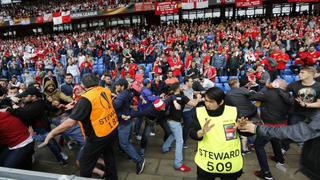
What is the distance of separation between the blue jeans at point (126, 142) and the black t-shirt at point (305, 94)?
266 centimetres

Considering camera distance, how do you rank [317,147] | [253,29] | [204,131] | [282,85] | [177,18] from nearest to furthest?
[317,147], [204,131], [282,85], [253,29], [177,18]

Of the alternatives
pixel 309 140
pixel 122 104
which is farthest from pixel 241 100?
pixel 309 140

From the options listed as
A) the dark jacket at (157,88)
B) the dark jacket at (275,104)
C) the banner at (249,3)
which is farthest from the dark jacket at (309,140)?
the banner at (249,3)

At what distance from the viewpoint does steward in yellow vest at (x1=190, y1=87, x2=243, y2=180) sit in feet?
8.03

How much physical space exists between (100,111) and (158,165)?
6.17 ft

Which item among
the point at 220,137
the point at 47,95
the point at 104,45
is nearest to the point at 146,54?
the point at 104,45

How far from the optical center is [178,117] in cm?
442

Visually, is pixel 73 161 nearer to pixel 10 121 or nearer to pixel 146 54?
pixel 10 121

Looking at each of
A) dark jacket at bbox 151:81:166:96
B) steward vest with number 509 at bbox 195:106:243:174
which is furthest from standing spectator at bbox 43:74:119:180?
dark jacket at bbox 151:81:166:96

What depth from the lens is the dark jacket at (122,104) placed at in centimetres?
411

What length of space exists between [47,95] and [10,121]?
5.19ft

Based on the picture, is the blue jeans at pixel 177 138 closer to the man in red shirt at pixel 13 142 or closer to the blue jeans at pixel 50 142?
the blue jeans at pixel 50 142

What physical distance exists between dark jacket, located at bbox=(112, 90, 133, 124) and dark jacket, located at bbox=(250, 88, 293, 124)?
2.15m

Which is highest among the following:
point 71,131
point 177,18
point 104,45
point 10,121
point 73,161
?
point 177,18
